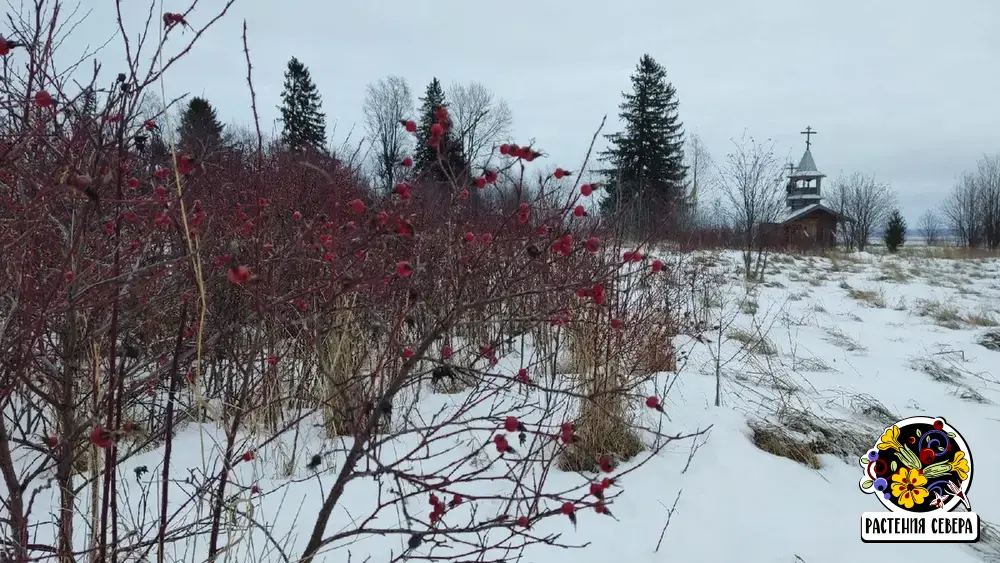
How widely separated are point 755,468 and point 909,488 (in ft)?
2.16

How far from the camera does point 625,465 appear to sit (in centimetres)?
285

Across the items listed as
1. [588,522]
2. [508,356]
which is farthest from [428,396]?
[588,522]

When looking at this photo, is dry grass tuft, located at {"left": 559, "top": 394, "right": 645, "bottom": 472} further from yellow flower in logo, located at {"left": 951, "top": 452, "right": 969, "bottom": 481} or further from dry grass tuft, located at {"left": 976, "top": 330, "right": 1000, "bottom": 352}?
dry grass tuft, located at {"left": 976, "top": 330, "right": 1000, "bottom": 352}

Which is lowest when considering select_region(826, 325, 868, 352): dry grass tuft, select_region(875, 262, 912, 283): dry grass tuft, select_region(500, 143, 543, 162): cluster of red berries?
select_region(826, 325, 868, 352): dry grass tuft

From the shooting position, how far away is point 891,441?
254 cm

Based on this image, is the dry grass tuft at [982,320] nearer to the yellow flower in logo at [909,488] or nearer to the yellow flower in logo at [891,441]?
the yellow flower in logo at [891,441]

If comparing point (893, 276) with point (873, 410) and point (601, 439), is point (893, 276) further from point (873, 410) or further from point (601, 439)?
point (601, 439)

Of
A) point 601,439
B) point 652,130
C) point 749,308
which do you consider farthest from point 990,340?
point 652,130

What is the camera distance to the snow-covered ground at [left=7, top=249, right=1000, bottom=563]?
7.02ft

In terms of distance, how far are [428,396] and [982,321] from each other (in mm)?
7309

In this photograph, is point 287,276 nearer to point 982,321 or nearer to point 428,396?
point 428,396

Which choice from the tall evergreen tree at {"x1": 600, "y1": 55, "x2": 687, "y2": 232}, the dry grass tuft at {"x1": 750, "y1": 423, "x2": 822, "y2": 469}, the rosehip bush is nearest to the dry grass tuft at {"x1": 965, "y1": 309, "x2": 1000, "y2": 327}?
the rosehip bush

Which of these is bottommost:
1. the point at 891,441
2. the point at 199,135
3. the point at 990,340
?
the point at 990,340

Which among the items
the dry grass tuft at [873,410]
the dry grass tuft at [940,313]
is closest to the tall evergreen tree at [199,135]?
the dry grass tuft at [873,410]
